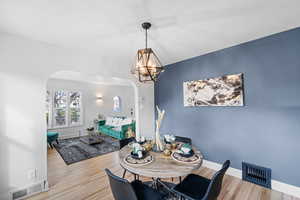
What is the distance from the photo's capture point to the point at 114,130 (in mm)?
5648

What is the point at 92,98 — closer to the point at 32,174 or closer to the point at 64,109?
the point at 64,109

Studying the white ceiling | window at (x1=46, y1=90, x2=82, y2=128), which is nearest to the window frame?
window at (x1=46, y1=90, x2=82, y2=128)

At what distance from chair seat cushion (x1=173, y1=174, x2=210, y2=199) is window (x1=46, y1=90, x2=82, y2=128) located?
19.3 ft

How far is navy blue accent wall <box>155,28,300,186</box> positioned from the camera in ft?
6.69

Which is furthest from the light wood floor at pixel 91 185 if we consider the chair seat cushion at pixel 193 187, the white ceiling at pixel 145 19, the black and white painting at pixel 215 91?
the white ceiling at pixel 145 19

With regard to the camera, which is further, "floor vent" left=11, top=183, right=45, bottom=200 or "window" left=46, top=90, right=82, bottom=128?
"window" left=46, top=90, right=82, bottom=128

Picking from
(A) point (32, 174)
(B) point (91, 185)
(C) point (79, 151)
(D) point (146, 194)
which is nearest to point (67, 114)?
(C) point (79, 151)

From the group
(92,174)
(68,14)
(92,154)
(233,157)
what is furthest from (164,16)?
(92,154)

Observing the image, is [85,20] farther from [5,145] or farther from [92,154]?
[92,154]

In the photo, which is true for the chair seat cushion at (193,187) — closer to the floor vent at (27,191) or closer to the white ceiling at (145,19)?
the white ceiling at (145,19)

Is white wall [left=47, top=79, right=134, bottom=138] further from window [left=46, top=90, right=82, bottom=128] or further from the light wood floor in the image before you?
the light wood floor

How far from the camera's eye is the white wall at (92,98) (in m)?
5.78

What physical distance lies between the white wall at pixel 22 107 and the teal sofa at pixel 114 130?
3102 millimetres

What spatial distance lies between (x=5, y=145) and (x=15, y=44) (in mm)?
1510
